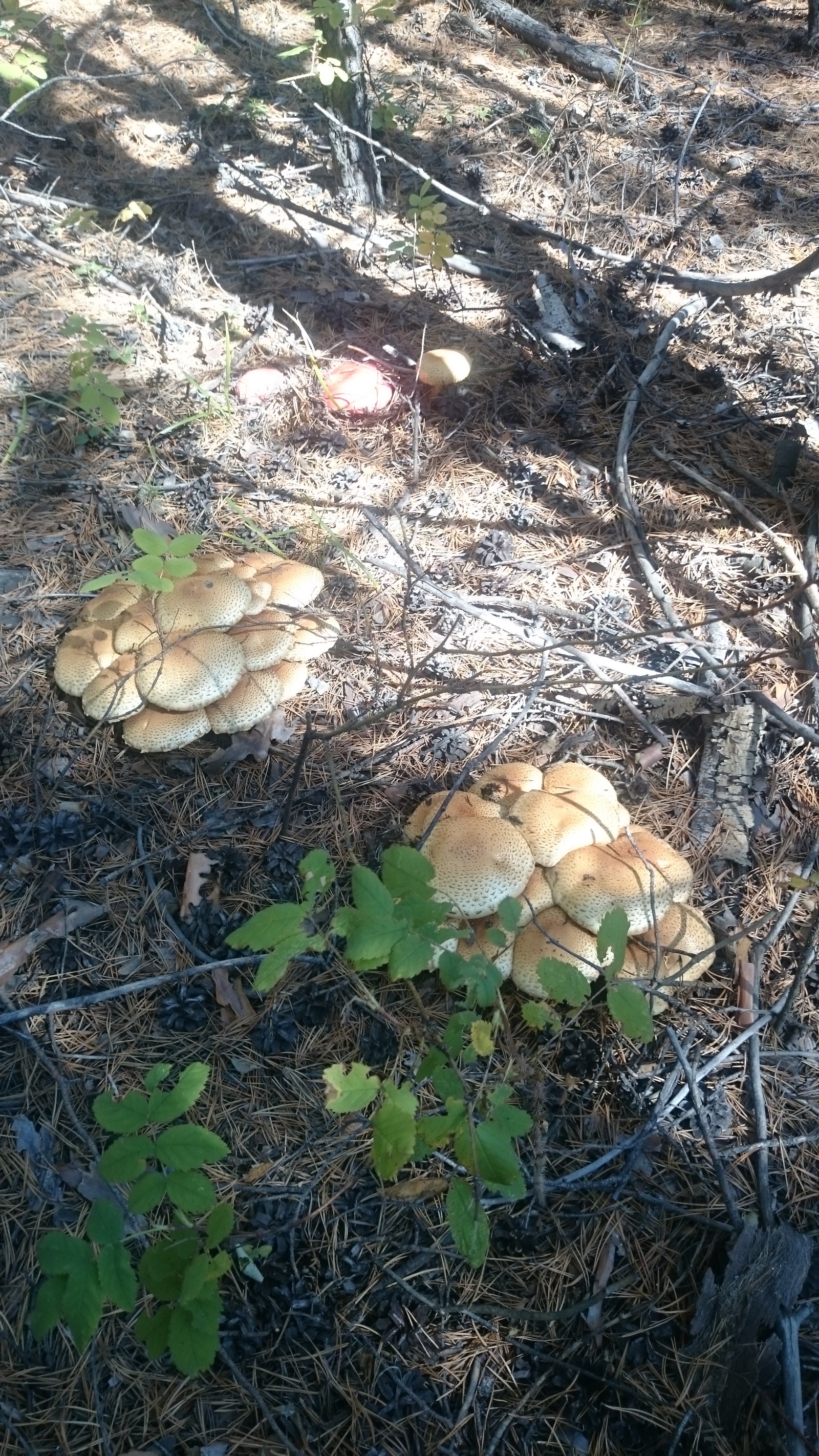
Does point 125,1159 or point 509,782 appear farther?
point 509,782

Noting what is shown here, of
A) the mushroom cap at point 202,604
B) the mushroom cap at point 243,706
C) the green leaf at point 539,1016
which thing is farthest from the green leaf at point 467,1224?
the mushroom cap at point 202,604

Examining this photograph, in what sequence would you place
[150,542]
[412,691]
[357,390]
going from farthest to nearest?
[357,390] < [412,691] < [150,542]

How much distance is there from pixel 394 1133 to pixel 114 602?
6.94 feet

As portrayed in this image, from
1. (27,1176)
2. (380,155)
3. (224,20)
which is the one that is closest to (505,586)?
(27,1176)

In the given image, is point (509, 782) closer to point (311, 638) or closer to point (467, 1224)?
point (311, 638)

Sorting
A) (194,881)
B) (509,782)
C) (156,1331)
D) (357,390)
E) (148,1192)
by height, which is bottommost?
(194,881)

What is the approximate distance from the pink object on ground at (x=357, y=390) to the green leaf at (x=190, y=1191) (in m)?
3.48

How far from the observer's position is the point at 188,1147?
5.37 ft

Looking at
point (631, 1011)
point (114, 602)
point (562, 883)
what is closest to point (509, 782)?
point (562, 883)

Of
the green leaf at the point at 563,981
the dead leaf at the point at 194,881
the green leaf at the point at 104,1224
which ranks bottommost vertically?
the dead leaf at the point at 194,881

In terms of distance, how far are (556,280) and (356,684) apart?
10.5 feet

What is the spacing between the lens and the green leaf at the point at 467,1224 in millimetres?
1618

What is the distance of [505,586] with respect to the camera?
341 centimetres

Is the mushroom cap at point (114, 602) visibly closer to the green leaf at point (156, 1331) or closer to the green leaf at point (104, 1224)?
the green leaf at point (104, 1224)
